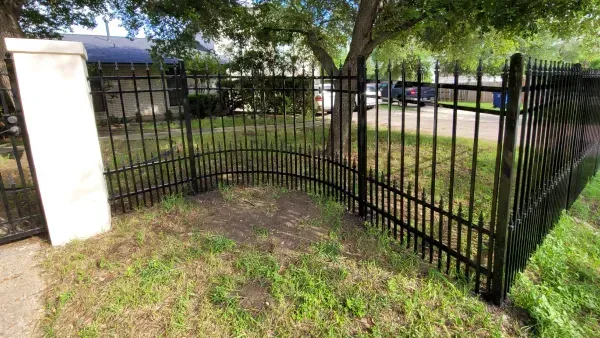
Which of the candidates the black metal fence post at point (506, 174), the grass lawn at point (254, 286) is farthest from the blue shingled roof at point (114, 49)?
the black metal fence post at point (506, 174)

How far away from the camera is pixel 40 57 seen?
10.6 ft

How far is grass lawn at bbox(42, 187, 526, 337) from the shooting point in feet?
8.16

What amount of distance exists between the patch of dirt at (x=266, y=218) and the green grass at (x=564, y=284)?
1.96 meters

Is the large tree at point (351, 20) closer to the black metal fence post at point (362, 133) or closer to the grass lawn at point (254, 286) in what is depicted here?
the black metal fence post at point (362, 133)

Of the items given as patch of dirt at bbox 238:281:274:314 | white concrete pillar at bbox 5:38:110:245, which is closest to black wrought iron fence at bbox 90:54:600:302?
white concrete pillar at bbox 5:38:110:245

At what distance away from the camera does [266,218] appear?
14.2 feet

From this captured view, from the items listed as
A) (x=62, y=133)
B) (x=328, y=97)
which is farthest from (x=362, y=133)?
(x=328, y=97)

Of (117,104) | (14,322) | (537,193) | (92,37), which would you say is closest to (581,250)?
(537,193)

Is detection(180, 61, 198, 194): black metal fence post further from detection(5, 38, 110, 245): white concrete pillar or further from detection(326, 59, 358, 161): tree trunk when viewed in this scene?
detection(326, 59, 358, 161): tree trunk

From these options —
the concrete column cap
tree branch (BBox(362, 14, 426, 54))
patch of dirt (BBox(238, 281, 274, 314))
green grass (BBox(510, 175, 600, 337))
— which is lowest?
green grass (BBox(510, 175, 600, 337))

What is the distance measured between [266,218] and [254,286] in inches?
56.5

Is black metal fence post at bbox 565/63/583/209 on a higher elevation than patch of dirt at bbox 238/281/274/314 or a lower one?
higher

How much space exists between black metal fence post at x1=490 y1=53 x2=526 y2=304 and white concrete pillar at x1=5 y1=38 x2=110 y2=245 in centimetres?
388

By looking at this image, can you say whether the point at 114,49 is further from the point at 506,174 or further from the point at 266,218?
the point at 506,174
